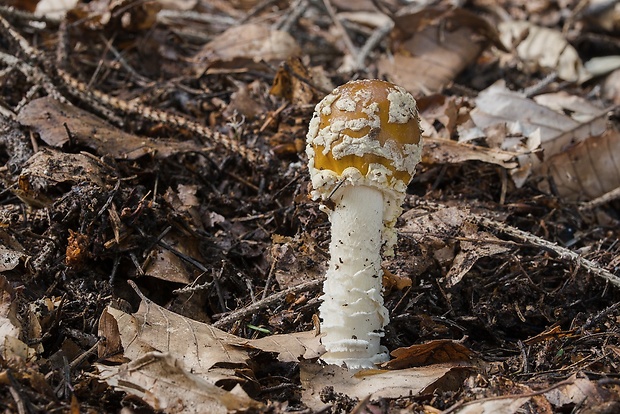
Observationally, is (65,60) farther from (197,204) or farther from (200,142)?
(197,204)

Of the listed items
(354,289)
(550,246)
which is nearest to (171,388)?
(354,289)

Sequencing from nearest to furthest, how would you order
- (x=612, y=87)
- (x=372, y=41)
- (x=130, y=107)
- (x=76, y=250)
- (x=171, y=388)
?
(x=171, y=388) → (x=76, y=250) → (x=130, y=107) → (x=372, y=41) → (x=612, y=87)

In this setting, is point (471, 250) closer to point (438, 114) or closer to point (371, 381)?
point (371, 381)

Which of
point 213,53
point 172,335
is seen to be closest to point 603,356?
point 172,335

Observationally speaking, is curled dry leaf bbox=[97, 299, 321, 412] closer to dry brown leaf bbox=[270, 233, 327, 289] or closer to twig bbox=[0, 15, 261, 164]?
dry brown leaf bbox=[270, 233, 327, 289]

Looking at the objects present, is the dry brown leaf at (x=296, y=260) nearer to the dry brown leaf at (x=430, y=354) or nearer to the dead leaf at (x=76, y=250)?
the dry brown leaf at (x=430, y=354)

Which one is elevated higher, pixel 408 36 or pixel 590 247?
pixel 408 36

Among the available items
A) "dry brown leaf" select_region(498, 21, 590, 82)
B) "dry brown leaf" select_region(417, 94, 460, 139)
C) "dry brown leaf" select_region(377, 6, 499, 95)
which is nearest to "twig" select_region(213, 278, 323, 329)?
"dry brown leaf" select_region(417, 94, 460, 139)
